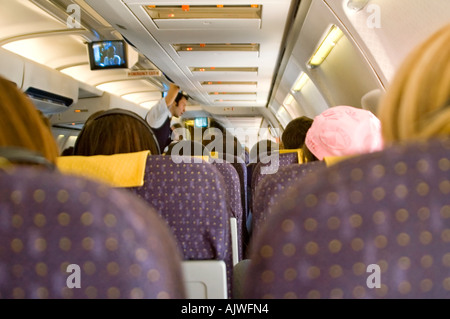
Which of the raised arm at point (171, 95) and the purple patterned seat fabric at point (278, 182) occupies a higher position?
the raised arm at point (171, 95)

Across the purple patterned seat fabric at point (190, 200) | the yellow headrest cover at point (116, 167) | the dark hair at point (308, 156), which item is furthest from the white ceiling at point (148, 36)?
the yellow headrest cover at point (116, 167)

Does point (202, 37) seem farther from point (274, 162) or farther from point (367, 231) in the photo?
point (367, 231)

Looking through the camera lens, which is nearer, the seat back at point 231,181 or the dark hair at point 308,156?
the dark hair at point 308,156

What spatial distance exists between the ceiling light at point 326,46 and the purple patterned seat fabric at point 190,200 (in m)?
4.13

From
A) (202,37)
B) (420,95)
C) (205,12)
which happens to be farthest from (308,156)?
(202,37)

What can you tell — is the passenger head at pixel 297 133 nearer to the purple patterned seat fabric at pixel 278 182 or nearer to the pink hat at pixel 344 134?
the pink hat at pixel 344 134

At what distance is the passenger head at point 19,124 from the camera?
2.83ft

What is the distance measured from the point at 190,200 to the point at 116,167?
414mm

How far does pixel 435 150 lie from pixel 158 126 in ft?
14.9

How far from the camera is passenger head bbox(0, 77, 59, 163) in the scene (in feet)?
2.83

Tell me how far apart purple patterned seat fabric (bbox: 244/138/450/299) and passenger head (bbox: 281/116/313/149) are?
2656 mm

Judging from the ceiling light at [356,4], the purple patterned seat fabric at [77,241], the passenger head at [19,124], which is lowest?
the purple patterned seat fabric at [77,241]

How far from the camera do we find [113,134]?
1928 mm
